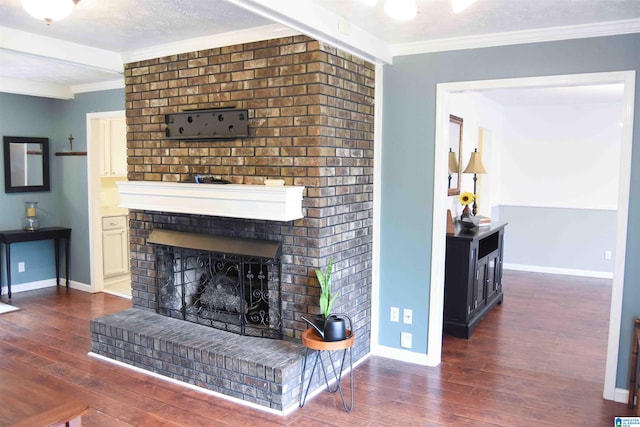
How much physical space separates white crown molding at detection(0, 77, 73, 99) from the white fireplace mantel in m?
2.43

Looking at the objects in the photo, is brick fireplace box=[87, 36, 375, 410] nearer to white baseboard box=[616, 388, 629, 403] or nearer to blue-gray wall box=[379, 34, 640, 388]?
blue-gray wall box=[379, 34, 640, 388]

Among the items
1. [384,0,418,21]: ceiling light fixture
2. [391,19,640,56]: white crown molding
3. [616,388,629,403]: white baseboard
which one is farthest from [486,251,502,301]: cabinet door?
[384,0,418,21]: ceiling light fixture

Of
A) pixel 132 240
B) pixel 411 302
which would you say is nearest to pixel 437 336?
pixel 411 302

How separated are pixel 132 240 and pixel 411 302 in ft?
7.37

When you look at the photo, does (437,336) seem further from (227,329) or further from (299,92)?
(299,92)

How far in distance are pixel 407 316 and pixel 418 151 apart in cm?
120

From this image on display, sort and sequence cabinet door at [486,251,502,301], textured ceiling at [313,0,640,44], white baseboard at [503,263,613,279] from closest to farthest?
1. textured ceiling at [313,0,640,44]
2. cabinet door at [486,251,502,301]
3. white baseboard at [503,263,613,279]

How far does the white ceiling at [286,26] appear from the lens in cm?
276

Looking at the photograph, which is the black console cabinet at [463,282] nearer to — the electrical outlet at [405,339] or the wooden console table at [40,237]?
the electrical outlet at [405,339]

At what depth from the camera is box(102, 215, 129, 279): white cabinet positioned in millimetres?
5973

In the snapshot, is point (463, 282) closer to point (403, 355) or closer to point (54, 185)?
point (403, 355)

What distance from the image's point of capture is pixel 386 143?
12.5 feet

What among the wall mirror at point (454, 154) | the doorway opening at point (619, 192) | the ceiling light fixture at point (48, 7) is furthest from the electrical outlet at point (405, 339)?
the ceiling light fixture at point (48, 7)

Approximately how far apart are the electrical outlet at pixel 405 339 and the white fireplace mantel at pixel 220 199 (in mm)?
1288
